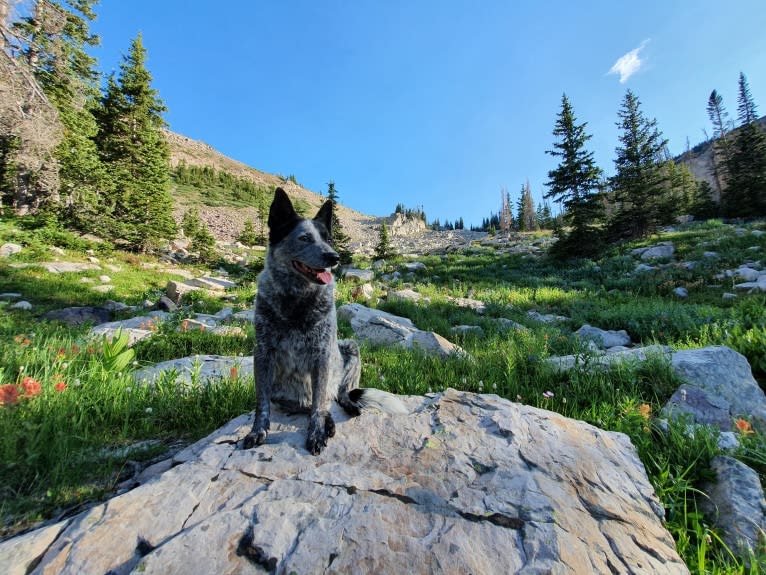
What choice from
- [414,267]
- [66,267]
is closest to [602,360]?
[414,267]

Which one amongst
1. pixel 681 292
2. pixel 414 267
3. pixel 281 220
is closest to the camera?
pixel 281 220

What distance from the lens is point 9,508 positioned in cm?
179

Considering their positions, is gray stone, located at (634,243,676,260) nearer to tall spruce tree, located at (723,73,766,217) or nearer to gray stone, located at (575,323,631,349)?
gray stone, located at (575,323,631,349)

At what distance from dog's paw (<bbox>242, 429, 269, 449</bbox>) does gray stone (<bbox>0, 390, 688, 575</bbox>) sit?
0.27 ft

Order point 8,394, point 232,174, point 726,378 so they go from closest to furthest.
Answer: point 8,394
point 726,378
point 232,174

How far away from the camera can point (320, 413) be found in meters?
2.59

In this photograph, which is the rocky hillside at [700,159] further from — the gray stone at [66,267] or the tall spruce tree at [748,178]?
the gray stone at [66,267]

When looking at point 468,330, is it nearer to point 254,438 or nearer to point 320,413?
point 320,413

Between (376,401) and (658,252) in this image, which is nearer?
(376,401)

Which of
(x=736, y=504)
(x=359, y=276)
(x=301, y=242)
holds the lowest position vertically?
(x=736, y=504)

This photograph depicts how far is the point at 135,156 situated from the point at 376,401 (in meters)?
24.7

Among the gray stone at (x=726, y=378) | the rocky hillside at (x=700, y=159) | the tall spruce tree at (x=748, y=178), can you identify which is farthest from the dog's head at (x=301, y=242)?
the rocky hillside at (x=700, y=159)

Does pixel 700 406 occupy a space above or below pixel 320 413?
below

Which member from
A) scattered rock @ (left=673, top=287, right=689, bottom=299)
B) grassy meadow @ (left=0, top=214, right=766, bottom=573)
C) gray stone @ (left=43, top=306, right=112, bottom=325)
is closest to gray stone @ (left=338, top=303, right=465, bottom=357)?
grassy meadow @ (left=0, top=214, right=766, bottom=573)
